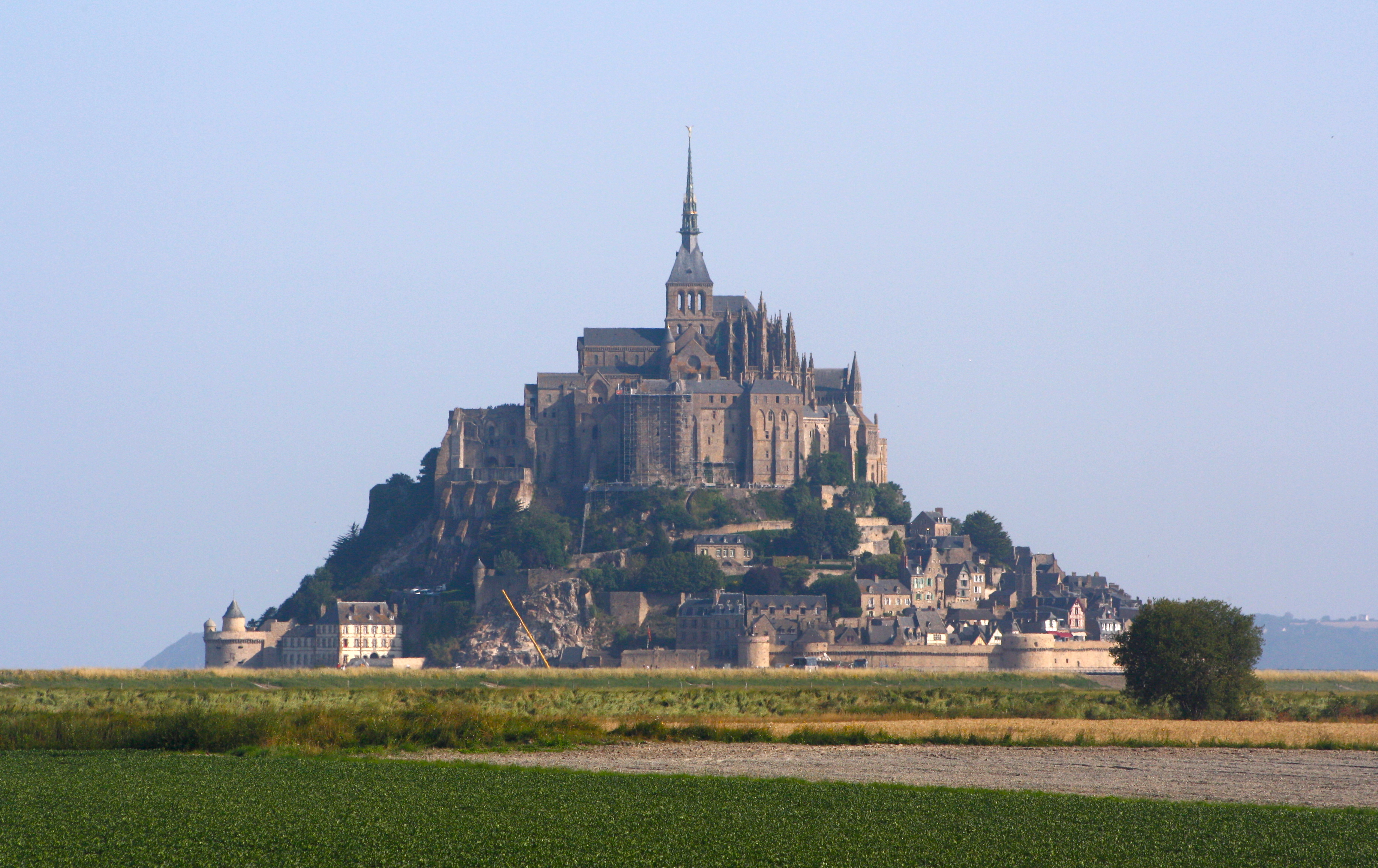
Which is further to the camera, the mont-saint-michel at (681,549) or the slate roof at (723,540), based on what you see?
the slate roof at (723,540)

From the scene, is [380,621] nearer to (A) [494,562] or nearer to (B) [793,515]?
(A) [494,562]

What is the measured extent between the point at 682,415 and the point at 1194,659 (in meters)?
74.5

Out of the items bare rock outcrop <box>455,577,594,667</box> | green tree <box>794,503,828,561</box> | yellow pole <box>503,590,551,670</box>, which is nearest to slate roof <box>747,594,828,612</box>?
green tree <box>794,503,828,561</box>

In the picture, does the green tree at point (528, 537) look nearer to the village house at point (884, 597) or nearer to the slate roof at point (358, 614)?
the slate roof at point (358, 614)

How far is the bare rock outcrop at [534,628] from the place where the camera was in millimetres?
111438

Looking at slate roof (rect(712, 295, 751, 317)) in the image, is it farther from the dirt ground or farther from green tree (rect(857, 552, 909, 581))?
the dirt ground

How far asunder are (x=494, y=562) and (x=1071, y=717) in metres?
75.2

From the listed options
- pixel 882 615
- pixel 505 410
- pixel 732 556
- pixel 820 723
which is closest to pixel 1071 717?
pixel 820 723

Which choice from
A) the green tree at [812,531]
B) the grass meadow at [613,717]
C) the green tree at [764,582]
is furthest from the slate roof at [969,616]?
the grass meadow at [613,717]

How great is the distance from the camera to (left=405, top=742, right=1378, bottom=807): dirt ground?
97.2ft

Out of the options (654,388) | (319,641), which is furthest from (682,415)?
(319,641)

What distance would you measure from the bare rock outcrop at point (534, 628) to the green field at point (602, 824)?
8165cm

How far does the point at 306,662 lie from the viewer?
113250mm

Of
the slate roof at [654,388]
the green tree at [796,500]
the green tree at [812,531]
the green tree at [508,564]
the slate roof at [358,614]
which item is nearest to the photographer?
the slate roof at [358,614]
